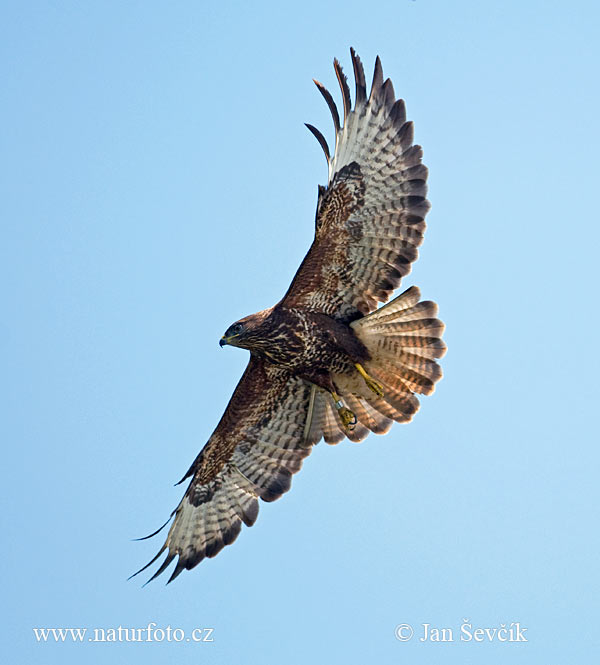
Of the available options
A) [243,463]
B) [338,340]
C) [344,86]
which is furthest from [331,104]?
[243,463]

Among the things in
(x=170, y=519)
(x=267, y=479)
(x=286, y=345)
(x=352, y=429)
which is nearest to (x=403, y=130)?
(x=286, y=345)

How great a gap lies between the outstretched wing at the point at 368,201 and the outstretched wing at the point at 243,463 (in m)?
1.39

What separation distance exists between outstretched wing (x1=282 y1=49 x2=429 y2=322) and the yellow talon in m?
1.25

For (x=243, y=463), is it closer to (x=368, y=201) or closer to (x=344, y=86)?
(x=368, y=201)

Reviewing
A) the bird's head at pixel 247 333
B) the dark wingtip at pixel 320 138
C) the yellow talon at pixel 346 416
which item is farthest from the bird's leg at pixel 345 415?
the dark wingtip at pixel 320 138

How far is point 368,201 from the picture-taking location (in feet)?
37.4

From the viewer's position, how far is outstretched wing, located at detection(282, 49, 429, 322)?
11.3 m

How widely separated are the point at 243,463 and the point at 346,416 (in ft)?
4.42

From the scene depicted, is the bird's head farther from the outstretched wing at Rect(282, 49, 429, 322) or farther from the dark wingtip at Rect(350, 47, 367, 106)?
the dark wingtip at Rect(350, 47, 367, 106)

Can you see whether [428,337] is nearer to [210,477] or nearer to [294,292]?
[294,292]

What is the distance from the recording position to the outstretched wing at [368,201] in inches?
444

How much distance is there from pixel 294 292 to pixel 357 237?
2.80ft

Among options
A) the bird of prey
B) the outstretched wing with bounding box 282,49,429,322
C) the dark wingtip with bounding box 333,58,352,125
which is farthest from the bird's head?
the dark wingtip with bounding box 333,58,352,125

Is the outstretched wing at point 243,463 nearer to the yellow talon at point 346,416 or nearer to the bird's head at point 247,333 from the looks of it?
the yellow talon at point 346,416
